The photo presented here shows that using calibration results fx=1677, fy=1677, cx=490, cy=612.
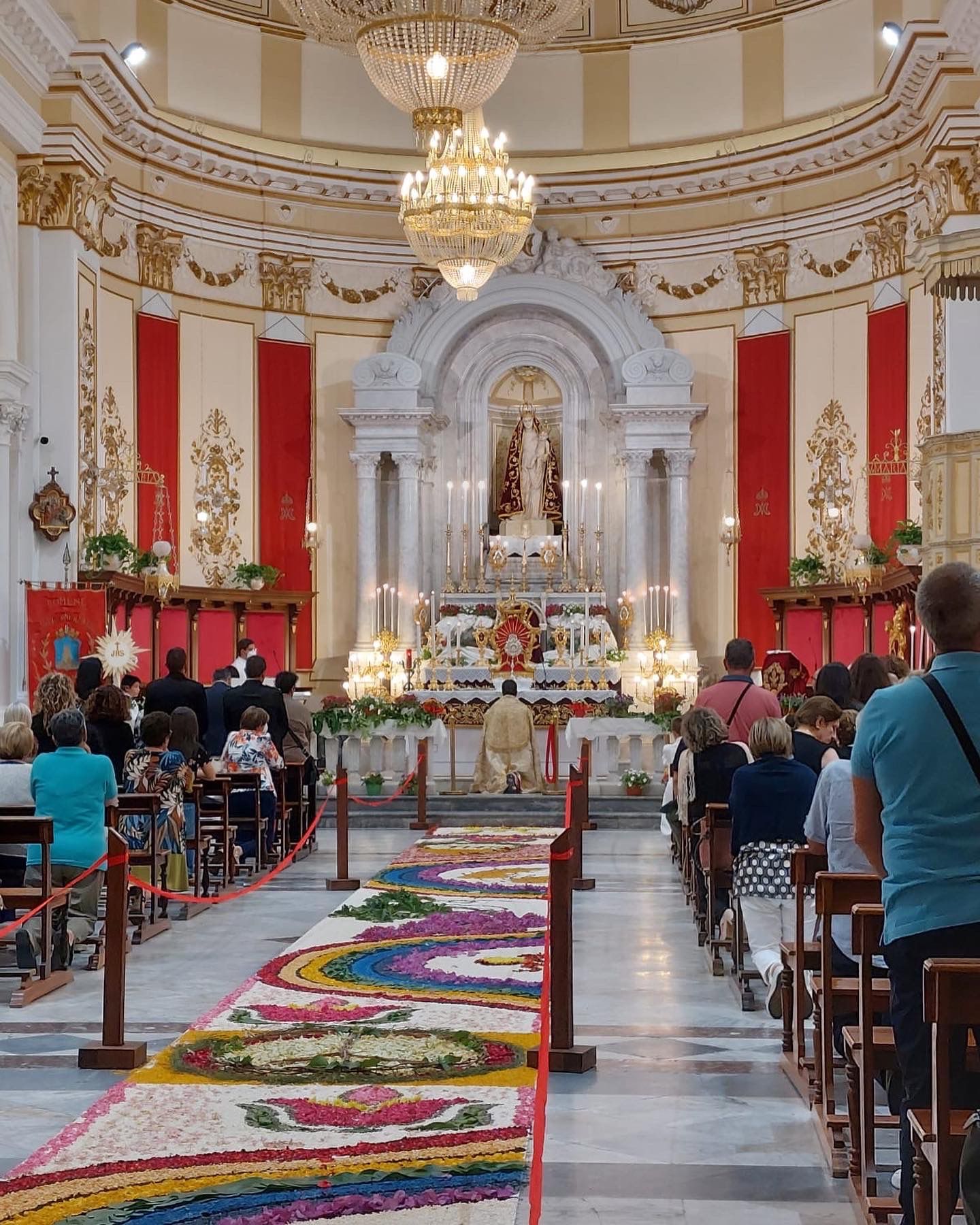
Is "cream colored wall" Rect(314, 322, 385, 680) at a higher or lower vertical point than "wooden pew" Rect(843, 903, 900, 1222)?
higher

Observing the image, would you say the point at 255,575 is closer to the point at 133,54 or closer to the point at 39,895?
the point at 133,54

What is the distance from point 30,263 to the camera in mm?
17656

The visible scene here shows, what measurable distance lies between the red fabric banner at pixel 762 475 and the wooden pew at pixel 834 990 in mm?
16503

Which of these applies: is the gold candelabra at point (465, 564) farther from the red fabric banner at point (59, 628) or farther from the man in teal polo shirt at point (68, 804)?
the man in teal polo shirt at point (68, 804)

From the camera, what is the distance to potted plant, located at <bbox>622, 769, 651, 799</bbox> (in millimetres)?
17453

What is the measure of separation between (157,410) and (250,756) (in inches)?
378

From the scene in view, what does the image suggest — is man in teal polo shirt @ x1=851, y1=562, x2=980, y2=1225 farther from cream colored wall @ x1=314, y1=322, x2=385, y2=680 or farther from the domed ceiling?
the domed ceiling

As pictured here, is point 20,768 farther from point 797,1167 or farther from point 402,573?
point 402,573

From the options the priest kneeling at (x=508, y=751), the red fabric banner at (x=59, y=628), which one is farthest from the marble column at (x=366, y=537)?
the red fabric banner at (x=59, y=628)

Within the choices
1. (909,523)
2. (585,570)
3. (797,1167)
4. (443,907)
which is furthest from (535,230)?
(797,1167)

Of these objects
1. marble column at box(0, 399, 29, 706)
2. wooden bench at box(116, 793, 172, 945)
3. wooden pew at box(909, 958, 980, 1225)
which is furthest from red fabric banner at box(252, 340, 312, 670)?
wooden pew at box(909, 958, 980, 1225)

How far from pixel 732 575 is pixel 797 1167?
17.6 m

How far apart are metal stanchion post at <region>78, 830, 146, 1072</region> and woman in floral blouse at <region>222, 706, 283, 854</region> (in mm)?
5631

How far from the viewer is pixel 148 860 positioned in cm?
985
